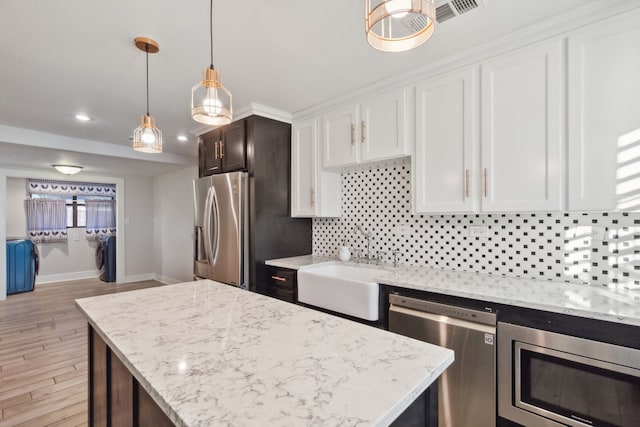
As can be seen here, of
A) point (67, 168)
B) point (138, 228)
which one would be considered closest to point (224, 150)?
point (67, 168)

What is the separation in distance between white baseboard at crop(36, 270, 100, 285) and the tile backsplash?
21.7 feet

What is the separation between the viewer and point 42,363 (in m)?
2.74

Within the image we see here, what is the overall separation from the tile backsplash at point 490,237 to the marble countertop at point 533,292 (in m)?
0.10

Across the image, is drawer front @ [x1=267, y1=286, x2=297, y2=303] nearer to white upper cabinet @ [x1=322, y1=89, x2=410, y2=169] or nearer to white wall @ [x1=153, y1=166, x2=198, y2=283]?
white upper cabinet @ [x1=322, y1=89, x2=410, y2=169]

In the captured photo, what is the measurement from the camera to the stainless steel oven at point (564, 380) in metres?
1.22

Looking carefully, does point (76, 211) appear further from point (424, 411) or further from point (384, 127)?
point (424, 411)

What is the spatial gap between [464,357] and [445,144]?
1290 millimetres

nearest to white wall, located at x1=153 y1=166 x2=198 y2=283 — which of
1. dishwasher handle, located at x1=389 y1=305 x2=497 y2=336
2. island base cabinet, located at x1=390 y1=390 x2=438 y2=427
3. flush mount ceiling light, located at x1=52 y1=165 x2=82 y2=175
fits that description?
flush mount ceiling light, located at x1=52 y1=165 x2=82 y2=175

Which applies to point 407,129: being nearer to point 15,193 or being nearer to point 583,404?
point 583,404

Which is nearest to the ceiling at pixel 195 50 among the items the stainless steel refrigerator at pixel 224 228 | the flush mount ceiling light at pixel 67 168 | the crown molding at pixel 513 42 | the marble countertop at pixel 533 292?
the crown molding at pixel 513 42

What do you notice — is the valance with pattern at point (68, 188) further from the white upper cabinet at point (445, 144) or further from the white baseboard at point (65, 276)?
the white upper cabinet at point (445, 144)

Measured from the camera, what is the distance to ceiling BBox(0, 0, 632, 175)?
1.48 meters

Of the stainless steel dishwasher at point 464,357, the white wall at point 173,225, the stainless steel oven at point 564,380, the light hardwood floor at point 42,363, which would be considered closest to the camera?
the stainless steel oven at point 564,380

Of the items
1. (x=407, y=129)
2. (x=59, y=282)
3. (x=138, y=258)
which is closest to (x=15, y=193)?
(x=59, y=282)
